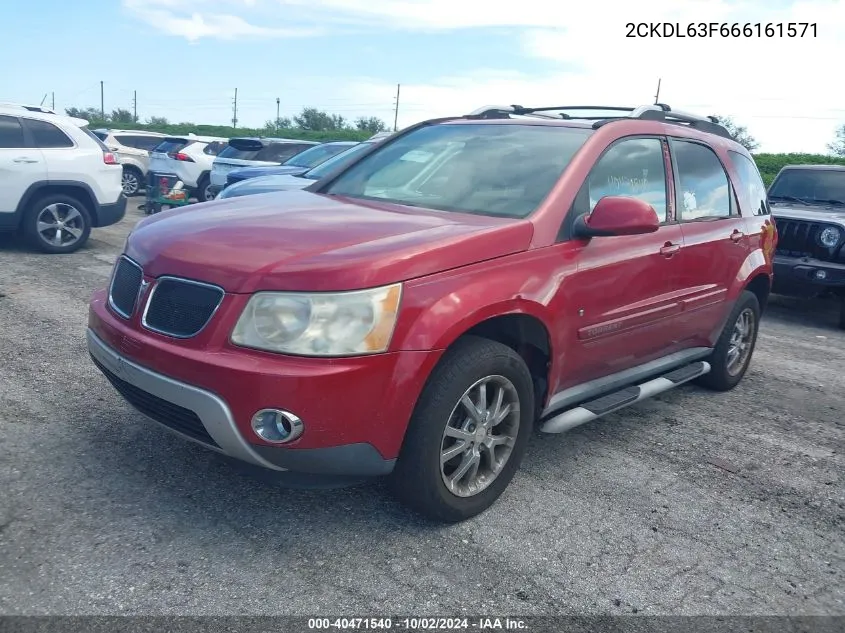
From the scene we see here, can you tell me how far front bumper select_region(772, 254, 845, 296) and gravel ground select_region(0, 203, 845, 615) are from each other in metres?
3.78

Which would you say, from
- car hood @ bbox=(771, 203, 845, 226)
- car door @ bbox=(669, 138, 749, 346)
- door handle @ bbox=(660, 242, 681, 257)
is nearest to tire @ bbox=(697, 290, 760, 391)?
car door @ bbox=(669, 138, 749, 346)

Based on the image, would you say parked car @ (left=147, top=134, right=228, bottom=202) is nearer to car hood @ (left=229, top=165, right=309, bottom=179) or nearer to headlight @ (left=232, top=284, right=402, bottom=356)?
car hood @ (left=229, top=165, right=309, bottom=179)

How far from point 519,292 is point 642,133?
1607mm

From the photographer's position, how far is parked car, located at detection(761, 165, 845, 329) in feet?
26.4

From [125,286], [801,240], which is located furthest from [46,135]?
[801,240]

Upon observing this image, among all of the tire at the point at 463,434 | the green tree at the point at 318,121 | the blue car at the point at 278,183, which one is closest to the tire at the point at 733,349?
the tire at the point at 463,434

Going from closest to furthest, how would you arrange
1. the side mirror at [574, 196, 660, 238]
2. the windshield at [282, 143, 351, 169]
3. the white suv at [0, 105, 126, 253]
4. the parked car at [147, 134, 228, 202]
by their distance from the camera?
the side mirror at [574, 196, 660, 238] < the white suv at [0, 105, 126, 253] < the windshield at [282, 143, 351, 169] < the parked car at [147, 134, 228, 202]

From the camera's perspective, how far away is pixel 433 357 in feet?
9.61

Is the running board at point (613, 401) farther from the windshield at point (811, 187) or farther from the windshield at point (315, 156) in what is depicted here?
the windshield at point (315, 156)

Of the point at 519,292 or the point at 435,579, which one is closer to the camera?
the point at 435,579

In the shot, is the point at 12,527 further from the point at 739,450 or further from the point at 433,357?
the point at 739,450

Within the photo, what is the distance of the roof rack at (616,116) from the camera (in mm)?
4441

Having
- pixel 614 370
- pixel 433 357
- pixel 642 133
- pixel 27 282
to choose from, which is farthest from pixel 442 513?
pixel 27 282

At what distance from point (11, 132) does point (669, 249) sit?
8.07m
